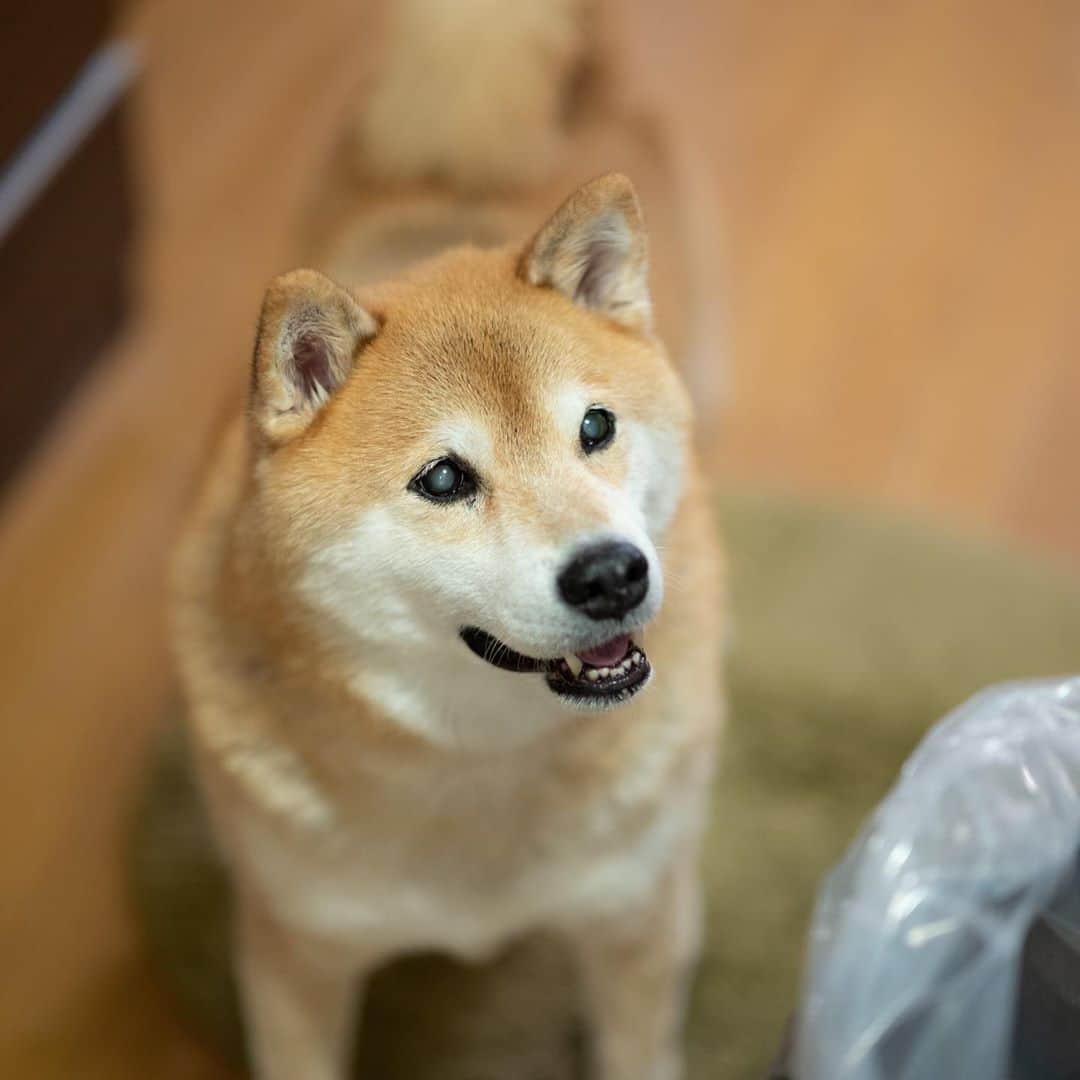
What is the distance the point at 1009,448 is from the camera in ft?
6.59

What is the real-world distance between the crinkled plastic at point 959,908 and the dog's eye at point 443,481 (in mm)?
381

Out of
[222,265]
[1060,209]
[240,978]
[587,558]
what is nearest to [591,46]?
[222,265]

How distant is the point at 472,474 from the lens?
1.03m

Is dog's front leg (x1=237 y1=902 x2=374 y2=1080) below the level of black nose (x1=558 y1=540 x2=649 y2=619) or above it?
below

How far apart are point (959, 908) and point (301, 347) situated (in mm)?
624

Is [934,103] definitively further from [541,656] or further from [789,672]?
[541,656]

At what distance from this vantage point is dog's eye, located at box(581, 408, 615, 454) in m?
1.06

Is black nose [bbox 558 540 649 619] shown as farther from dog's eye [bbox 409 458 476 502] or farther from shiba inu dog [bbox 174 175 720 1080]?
dog's eye [bbox 409 458 476 502]

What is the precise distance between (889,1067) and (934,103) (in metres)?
1.72

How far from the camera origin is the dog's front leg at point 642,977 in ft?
4.33

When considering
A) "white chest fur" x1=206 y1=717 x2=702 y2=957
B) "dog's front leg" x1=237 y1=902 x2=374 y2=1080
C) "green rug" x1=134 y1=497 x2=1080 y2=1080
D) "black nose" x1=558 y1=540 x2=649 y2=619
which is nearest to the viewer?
"black nose" x1=558 y1=540 x2=649 y2=619

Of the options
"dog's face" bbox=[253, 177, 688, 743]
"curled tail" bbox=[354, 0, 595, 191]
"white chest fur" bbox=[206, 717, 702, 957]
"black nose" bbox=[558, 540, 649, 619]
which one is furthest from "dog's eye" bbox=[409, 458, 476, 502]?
"curled tail" bbox=[354, 0, 595, 191]

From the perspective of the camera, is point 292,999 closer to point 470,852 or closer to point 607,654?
point 470,852

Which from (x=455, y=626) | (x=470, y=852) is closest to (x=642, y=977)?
(x=470, y=852)
